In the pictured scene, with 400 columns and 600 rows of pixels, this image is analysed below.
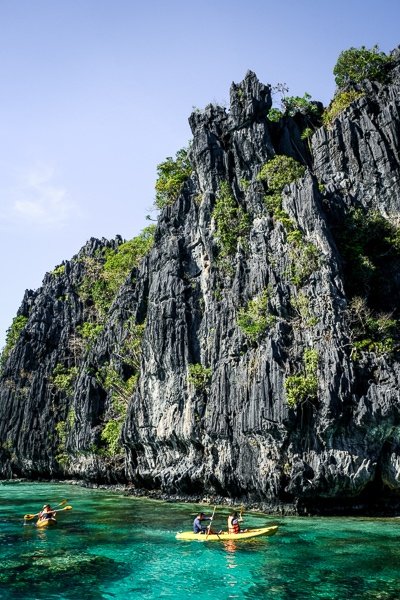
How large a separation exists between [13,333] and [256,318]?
47.2 meters

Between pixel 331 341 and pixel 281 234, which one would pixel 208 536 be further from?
pixel 281 234

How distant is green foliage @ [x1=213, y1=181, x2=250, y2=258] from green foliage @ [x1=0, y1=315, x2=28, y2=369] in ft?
132

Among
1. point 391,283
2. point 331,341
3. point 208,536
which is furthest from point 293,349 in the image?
point 208,536

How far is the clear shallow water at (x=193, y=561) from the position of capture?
14453 millimetres

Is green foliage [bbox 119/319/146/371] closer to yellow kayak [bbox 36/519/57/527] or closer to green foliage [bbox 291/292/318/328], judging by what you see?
green foliage [bbox 291/292/318/328]

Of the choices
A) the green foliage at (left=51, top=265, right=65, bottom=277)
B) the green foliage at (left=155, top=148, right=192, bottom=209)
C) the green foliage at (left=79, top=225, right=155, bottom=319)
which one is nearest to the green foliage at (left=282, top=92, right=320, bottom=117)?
the green foliage at (left=155, top=148, right=192, bottom=209)

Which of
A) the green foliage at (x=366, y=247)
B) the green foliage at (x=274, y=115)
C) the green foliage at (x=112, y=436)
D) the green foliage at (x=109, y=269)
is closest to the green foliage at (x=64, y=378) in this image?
the green foliage at (x=109, y=269)

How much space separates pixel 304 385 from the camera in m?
26.5

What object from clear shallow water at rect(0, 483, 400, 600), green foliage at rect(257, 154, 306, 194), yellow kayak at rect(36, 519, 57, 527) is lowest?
clear shallow water at rect(0, 483, 400, 600)

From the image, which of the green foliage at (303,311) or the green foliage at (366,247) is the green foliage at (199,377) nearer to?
the green foliage at (303,311)

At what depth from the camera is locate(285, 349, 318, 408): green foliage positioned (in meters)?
26.4

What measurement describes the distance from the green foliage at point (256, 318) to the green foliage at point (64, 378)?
30.9m

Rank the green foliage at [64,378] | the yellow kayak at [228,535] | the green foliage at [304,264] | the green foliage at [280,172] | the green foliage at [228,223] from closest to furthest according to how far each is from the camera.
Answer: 1. the yellow kayak at [228,535]
2. the green foliage at [304,264]
3. the green foliage at [280,172]
4. the green foliage at [228,223]
5. the green foliage at [64,378]

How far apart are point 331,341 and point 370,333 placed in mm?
2435
